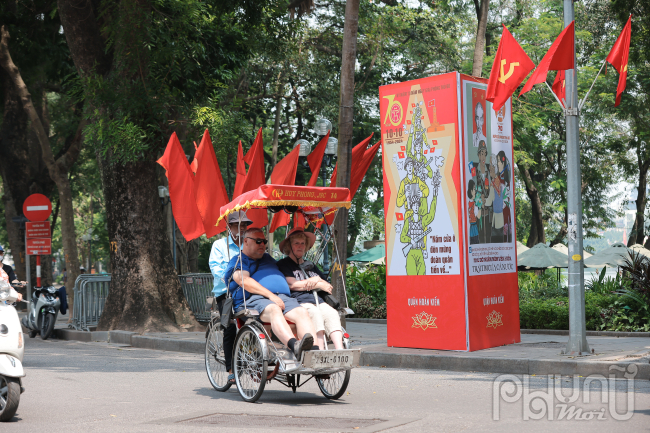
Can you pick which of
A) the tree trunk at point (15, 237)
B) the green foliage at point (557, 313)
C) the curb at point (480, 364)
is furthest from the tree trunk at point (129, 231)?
the tree trunk at point (15, 237)

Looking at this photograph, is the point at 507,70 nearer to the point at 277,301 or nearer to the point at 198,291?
the point at 277,301

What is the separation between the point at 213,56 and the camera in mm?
17672

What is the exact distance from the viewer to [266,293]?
7832mm

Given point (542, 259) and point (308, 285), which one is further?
point (542, 259)

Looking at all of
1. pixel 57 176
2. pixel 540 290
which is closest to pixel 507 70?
pixel 540 290

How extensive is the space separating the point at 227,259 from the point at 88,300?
935 cm

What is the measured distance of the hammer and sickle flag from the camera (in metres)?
10.7

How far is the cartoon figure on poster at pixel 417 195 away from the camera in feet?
37.4

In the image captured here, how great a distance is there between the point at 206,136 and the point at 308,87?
15.7 meters

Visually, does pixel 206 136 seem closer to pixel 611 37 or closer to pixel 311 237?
pixel 311 237

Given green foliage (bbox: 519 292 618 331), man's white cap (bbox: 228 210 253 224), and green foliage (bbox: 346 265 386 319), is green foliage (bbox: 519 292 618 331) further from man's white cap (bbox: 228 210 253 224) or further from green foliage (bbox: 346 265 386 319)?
man's white cap (bbox: 228 210 253 224)

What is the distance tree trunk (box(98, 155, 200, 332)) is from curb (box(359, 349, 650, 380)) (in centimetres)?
589

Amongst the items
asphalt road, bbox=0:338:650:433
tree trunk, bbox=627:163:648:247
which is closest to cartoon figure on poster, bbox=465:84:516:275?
asphalt road, bbox=0:338:650:433

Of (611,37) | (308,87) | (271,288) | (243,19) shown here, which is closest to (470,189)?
(271,288)
